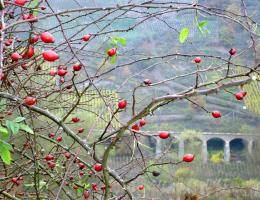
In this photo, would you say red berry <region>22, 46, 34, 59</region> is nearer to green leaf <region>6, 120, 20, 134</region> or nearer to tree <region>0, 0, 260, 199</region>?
tree <region>0, 0, 260, 199</region>

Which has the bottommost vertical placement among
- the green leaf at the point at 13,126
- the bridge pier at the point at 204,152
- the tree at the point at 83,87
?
the green leaf at the point at 13,126

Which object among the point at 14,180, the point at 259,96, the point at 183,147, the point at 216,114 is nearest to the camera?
the point at 216,114

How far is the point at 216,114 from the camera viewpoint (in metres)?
0.91

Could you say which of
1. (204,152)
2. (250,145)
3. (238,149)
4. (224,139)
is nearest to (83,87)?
(250,145)

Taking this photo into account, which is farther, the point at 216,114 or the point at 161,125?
the point at 161,125

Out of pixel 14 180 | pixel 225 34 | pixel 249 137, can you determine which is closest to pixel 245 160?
pixel 249 137

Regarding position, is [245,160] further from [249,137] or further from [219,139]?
[219,139]

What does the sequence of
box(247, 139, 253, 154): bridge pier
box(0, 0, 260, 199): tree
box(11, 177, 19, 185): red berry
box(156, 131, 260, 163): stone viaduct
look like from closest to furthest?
A: box(0, 0, 260, 199): tree
box(11, 177, 19, 185): red berry
box(247, 139, 253, 154): bridge pier
box(156, 131, 260, 163): stone viaduct

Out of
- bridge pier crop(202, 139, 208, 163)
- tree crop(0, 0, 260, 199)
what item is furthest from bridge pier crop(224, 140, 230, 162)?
tree crop(0, 0, 260, 199)

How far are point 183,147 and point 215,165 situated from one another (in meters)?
0.79

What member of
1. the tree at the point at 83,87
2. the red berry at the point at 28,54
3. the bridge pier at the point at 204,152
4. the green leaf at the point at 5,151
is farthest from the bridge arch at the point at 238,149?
the green leaf at the point at 5,151

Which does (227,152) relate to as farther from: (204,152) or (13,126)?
(13,126)

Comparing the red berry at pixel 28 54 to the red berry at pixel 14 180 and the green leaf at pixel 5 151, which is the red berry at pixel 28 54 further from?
the red berry at pixel 14 180

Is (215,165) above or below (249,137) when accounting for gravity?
below
